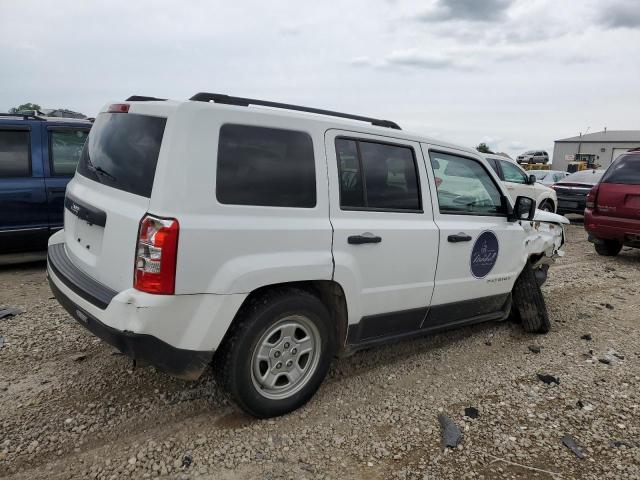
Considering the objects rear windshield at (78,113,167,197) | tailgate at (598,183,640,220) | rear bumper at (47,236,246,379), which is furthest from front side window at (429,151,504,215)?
tailgate at (598,183,640,220)

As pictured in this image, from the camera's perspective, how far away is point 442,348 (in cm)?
428

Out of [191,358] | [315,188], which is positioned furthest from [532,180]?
[191,358]

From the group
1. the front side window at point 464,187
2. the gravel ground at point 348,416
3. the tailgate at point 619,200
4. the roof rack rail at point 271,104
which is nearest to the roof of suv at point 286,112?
the roof rack rail at point 271,104

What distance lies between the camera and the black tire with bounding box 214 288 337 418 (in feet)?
8.90

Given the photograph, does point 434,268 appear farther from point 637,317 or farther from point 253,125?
point 637,317

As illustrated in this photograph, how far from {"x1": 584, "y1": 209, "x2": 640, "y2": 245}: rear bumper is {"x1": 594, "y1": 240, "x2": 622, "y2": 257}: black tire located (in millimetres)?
293

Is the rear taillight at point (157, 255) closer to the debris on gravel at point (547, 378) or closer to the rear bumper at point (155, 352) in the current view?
the rear bumper at point (155, 352)

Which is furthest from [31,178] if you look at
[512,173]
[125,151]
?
[512,173]

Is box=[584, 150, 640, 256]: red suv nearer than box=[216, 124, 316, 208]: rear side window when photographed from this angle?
No

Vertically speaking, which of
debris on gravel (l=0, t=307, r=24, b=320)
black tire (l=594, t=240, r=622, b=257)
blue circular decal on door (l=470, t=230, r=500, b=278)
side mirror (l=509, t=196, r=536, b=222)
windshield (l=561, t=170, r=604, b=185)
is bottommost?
debris on gravel (l=0, t=307, r=24, b=320)

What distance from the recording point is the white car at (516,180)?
10.8m

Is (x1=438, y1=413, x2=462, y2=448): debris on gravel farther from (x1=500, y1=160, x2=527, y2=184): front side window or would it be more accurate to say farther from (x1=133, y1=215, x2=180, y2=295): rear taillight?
(x1=500, y1=160, x2=527, y2=184): front side window

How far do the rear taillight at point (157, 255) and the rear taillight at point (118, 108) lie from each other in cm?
89

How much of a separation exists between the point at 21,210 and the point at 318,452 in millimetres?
4766
